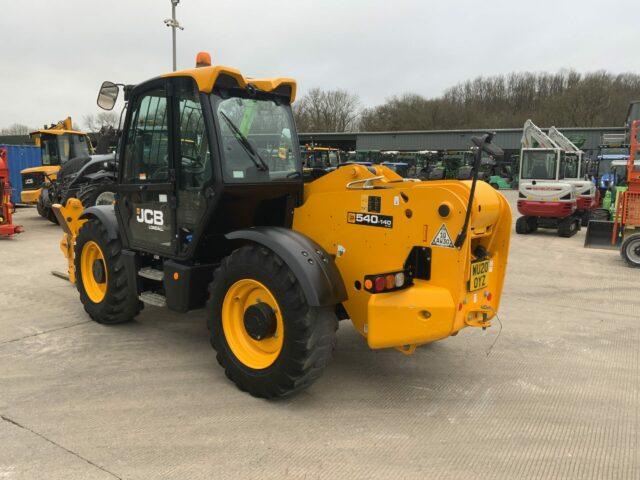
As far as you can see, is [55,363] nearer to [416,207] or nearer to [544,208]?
[416,207]

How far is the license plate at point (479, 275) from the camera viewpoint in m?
3.56

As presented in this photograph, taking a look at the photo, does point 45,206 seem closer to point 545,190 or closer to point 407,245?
point 407,245

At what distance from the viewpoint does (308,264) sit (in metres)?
3.46

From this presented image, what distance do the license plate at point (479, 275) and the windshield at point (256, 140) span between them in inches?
63.9

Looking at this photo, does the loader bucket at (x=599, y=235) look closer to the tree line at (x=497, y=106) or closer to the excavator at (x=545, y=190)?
the excavator at (x=545, y=190)

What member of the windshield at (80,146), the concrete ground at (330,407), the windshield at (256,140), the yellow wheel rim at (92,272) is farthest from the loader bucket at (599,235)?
the windshield at (80,146)

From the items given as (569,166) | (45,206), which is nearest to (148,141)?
(45,206)

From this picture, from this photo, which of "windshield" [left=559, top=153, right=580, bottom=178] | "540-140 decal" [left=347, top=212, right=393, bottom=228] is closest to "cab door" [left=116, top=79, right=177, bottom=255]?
"540-140 decal" [left=347, top=212, right=393, bottom=228]

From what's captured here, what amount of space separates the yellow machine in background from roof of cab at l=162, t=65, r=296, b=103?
1244 centimetres

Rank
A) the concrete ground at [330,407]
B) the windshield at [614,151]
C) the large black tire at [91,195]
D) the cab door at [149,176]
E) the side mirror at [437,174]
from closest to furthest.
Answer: the concrete ground at [330,407] < the side mirror at [437,174] < the cab door at [149,176] < the large black tire at [91,195] < the windshield at [614,151]

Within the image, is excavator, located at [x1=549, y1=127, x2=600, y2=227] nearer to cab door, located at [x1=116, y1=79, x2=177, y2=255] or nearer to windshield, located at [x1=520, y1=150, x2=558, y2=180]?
windshield, located at [x1=520, y1=150, x2=558, y2=180]

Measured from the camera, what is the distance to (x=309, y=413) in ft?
11.6

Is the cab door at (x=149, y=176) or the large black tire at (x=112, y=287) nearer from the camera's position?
the cab door at (x=149, y=176)

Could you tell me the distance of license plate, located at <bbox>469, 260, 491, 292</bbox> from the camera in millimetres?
3562
